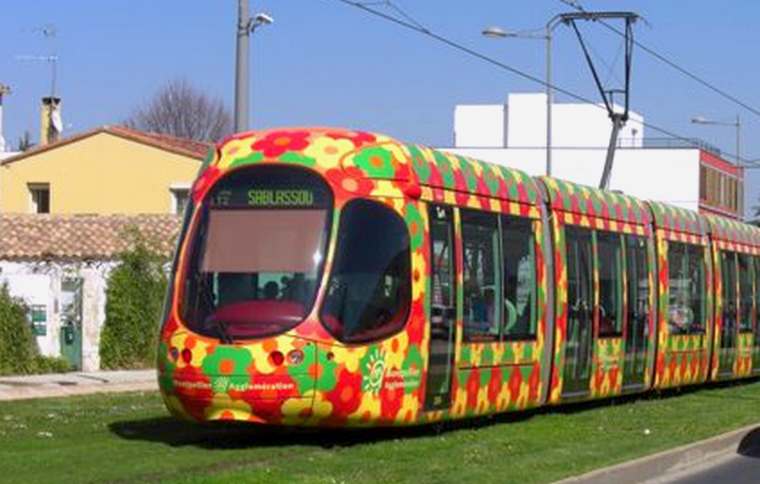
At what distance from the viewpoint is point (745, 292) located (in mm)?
24094

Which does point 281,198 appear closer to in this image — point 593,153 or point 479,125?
point 593,153

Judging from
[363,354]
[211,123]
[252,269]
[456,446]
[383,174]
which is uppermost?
[211,123]

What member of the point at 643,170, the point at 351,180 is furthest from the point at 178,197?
the point at 643,170

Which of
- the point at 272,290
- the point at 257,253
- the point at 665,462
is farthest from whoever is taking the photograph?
the point at 665,462

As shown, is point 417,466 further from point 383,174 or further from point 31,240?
point 31,240

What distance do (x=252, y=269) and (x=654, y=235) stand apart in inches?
355

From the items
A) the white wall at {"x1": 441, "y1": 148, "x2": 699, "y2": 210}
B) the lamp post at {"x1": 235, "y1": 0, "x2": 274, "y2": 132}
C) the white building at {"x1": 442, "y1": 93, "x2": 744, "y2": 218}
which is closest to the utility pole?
the lamp post at {"x1": 235, "y1": 0, "x2": 274, "y2": 132}

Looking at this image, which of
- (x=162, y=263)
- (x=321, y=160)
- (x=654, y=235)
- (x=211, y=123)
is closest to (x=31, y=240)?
(x=162, y=263)

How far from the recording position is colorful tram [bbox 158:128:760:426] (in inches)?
480

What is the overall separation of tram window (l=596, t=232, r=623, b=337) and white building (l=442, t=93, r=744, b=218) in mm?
49229

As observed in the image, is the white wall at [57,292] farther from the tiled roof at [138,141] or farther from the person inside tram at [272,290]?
the person inside tram at [272,290]

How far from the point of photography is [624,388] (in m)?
18.4

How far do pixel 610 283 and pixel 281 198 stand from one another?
264 inches

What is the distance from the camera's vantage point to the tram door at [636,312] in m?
18.5
